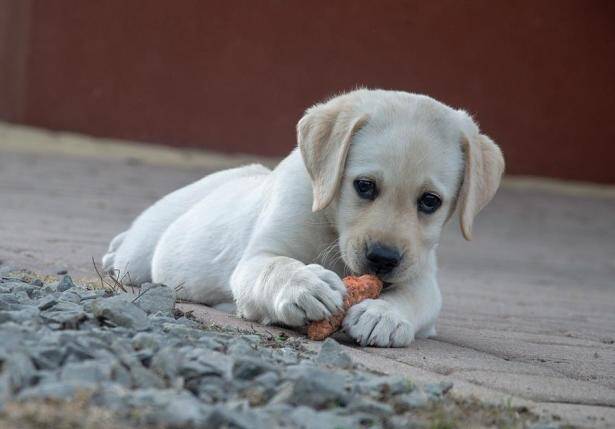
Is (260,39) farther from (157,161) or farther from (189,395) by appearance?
(189,395)

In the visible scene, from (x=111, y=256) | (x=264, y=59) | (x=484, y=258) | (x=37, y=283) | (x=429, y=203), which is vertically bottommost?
(x=484, y=258)

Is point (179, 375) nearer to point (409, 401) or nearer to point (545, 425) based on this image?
point (409, 401)

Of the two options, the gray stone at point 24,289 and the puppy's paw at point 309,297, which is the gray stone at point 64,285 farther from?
the puppy's paw at point 309,297

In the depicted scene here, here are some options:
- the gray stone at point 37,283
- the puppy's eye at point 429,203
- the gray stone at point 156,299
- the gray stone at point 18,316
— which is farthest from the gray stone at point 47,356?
the puppy's eye at point 429,203

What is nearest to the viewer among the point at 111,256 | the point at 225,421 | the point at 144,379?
the point at 225,421

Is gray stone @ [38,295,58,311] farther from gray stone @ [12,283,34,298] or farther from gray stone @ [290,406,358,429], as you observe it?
gray stone @ [290,406,358,429]

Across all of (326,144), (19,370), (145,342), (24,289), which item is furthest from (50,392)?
(326,144)

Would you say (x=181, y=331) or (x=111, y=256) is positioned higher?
(x=181, y=331)
